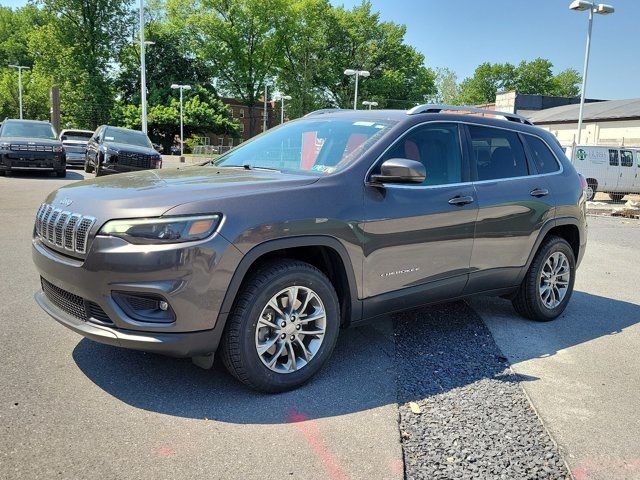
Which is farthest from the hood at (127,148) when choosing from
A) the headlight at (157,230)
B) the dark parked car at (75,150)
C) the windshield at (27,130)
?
the headlight at (157,230)

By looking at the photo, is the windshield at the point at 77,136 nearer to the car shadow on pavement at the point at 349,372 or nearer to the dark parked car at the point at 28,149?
the dark parked car at the point at 28,149

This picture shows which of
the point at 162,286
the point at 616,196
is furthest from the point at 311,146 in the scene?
the point at 616,196

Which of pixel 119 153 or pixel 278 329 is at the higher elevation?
pixel 119 153

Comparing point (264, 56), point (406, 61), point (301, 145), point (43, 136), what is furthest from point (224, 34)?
point (301, 145)

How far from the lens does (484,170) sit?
4613mm

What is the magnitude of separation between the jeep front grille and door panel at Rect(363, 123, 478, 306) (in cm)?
173

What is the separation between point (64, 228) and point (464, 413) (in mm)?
2641

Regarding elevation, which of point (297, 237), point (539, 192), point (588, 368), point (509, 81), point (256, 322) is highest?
point (509, 81)

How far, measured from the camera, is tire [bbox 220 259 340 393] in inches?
128

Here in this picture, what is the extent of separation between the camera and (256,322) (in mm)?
3301

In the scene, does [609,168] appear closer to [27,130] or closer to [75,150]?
[27,130]

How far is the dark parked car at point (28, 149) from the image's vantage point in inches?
627

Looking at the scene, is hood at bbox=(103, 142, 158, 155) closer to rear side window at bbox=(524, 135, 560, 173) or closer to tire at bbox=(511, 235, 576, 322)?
rear side window at bbox=(524, 135, 560, 173)

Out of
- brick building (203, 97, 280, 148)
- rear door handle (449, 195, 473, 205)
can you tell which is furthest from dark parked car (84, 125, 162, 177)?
brick building (203, 97, 280, 148)
